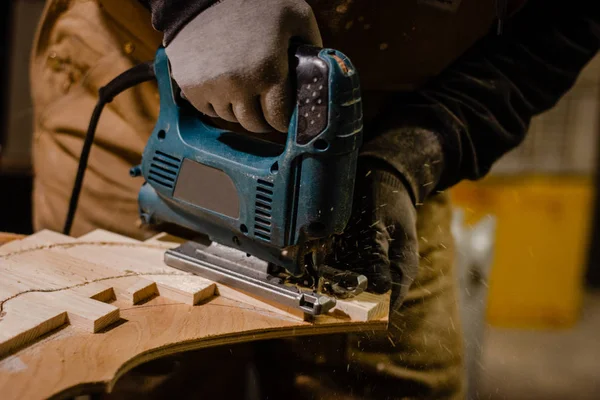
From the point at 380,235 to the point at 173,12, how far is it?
51 cm

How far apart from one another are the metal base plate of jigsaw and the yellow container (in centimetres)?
184

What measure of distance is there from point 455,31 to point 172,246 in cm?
69

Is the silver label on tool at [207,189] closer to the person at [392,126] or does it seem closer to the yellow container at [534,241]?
the person at [392,126]

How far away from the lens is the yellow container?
2.91 meters

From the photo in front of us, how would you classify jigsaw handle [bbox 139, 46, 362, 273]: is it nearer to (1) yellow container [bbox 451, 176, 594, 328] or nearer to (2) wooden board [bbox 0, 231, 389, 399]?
(2) wooden board [bbox 0, 231, 389, 399]

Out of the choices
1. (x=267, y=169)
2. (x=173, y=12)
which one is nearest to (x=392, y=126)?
(x=267, y=169)

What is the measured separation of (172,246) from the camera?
4.19ft

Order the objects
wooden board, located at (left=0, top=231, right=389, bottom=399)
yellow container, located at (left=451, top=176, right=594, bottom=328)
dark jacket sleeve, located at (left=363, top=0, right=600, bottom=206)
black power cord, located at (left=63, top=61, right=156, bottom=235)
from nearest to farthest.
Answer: wooden board, located at (left=0, top=231, right=389, bottom=399)
black power cord, located at (left=63, top=61, right=156, bottom=235)
dark jacket sleeve, located at (left=363, top=0, right=600, bottom=206)
yellow container, located at (left=451, top=176, right=594, bottom=328)

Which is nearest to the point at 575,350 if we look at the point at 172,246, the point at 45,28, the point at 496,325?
the point at 496,325

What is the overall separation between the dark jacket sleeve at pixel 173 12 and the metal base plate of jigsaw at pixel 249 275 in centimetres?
37

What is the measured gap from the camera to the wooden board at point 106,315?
88 centimetres

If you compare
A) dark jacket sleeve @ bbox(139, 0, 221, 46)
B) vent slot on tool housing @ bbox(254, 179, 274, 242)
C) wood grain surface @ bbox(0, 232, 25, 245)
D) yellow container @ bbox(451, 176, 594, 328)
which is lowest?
yellow container @ bbox(451, 176, 594, 328)

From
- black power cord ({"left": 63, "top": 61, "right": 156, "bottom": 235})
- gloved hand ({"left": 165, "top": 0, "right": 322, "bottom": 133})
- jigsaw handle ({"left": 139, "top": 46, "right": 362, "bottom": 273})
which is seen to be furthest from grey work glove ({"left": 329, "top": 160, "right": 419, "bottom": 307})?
black power cord ({"left": 63, "top": 61, "right": 156, "bottom": 235})

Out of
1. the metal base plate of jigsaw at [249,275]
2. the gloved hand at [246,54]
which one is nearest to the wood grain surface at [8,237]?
the metal base plate of jigsaw at [249,275]
